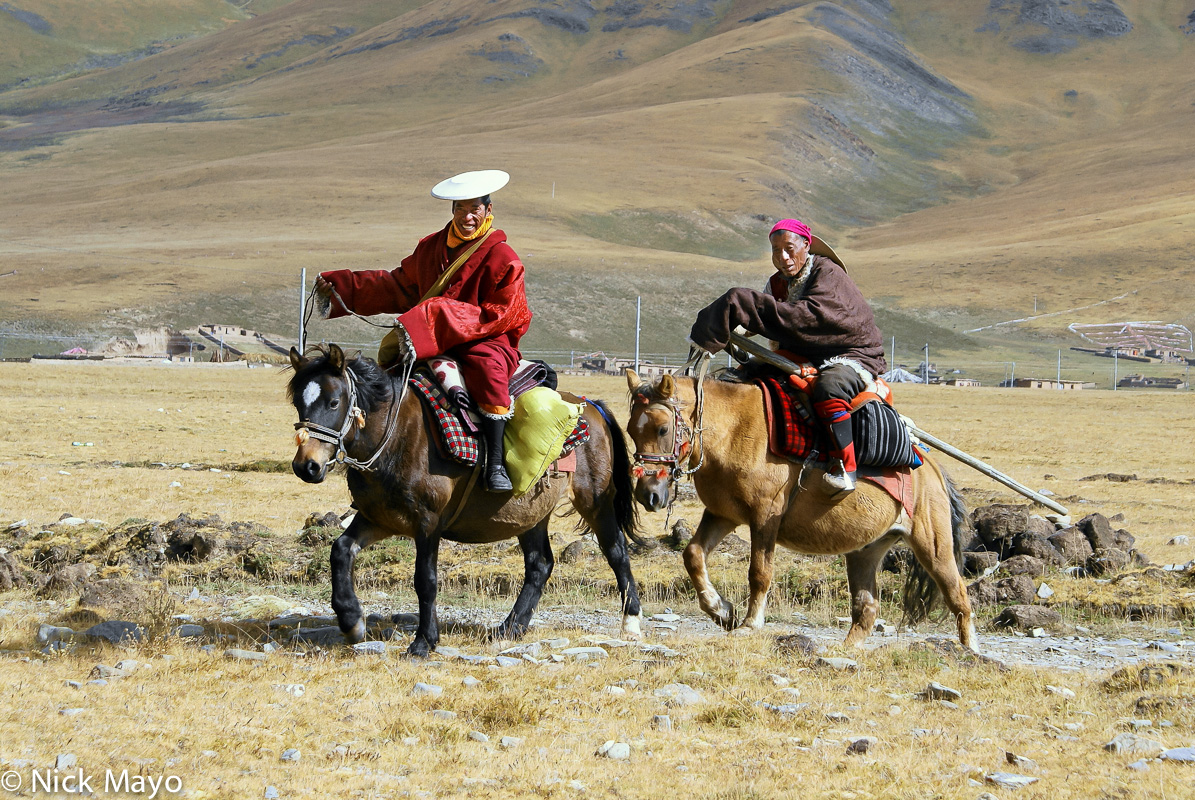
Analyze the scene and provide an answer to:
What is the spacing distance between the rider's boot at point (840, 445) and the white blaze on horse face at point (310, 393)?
10.9 feet

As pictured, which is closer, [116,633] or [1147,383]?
[116,633]

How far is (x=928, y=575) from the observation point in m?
9.29

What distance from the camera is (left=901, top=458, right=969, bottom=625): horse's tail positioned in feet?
30.5

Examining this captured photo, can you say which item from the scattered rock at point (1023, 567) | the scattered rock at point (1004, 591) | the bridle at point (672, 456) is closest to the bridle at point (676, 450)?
the bridle at point (672, 456)

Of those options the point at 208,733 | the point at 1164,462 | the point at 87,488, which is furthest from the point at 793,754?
the point at 1164,462

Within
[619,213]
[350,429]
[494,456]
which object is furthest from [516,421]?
[619,213]

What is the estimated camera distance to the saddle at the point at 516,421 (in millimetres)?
8000

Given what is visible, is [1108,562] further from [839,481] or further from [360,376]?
[360,376]

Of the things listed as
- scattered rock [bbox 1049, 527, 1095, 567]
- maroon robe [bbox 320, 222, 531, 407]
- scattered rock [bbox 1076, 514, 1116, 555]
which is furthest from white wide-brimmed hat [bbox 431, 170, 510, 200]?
A: scattered rock [bbox 1076, 514, 1116, 555]

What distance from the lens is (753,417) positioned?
841cm

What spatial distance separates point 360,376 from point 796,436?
9.60 ft

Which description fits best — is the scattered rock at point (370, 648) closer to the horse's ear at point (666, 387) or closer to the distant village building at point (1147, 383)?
the horse's ear at point (666, 387)

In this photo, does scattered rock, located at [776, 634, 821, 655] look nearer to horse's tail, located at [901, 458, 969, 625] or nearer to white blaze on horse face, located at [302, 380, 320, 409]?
horse's tail, located at [901, 458, 969, 625]

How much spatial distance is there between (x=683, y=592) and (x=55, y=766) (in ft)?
22.0
